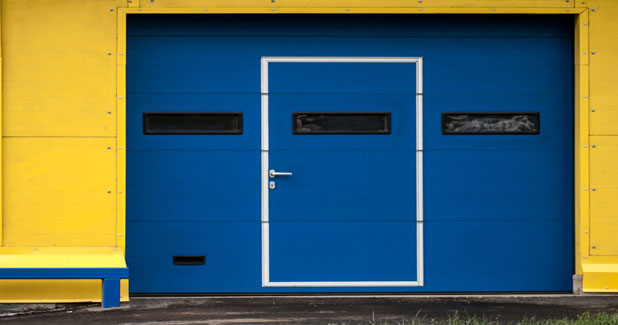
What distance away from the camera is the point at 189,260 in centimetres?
661

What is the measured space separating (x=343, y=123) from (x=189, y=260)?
5.50 ft

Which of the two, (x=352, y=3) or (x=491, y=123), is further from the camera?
(x=491, y=123)

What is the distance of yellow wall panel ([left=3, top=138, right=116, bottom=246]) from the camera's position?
637 centimetres

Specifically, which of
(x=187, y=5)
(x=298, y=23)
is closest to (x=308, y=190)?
(x=298, y=23)

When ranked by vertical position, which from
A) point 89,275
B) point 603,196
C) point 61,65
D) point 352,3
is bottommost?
point 89,275

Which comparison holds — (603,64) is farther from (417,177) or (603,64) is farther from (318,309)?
(318,309)

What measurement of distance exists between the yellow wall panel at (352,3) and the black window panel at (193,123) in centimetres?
87

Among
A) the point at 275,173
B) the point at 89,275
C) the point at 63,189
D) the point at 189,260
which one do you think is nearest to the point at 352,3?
the point at 275,173

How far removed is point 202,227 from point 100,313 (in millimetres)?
1077

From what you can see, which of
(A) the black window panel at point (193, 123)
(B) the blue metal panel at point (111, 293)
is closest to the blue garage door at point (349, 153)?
(A) the black window panel at point (193, 123)

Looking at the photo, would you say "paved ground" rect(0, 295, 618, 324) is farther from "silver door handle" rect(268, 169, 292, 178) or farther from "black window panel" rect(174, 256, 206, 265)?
"silver door handle" rect(268, 169, 292, 178)

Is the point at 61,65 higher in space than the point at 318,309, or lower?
higher

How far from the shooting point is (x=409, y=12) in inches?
256

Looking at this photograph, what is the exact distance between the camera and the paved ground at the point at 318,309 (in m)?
5.75
